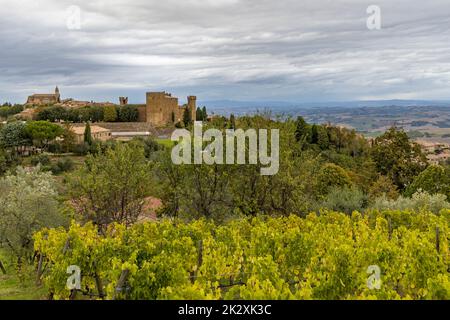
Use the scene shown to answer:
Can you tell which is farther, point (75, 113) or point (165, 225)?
point (75, 113)

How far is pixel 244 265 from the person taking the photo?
1246 cm

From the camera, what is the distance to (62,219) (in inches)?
712

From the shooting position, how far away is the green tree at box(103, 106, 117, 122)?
109 meters

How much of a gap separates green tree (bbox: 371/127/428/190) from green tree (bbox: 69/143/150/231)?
2633 centimetres

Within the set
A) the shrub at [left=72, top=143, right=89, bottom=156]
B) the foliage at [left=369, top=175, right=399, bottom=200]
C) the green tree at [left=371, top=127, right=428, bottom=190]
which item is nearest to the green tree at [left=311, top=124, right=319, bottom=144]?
the green tree at [left=371, top=127, right=428, bottom=190]

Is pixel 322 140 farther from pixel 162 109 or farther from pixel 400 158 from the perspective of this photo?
pixel 162 109

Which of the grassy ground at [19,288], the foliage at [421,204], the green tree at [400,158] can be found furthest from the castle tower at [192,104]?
the grassy ground at [19,288]

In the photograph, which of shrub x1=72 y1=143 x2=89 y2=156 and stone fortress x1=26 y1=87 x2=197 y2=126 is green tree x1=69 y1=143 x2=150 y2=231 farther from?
stone fortress x1=26 y1=87 x2=197 y2=126

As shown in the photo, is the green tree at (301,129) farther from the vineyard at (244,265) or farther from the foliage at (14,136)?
the vineyard at (244,265)

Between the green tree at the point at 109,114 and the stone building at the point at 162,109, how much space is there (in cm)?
772

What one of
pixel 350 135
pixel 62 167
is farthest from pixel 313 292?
pixel 350 135

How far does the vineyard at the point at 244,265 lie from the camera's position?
9648 mm
